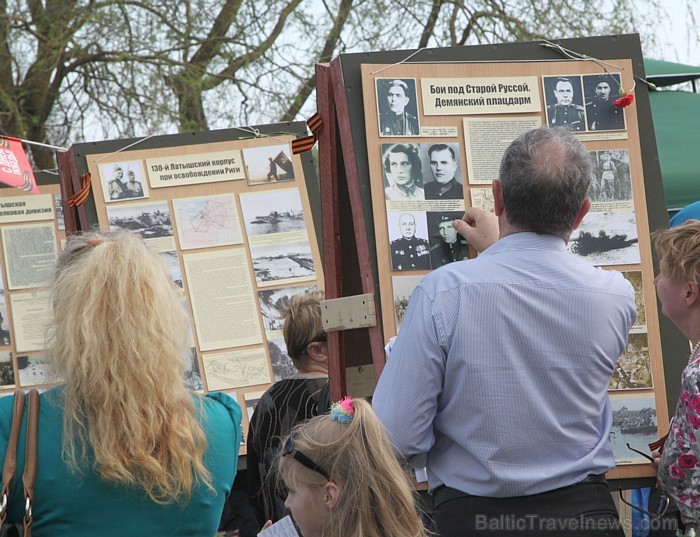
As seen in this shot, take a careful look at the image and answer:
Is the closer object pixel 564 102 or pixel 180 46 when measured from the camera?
pixel 564 102

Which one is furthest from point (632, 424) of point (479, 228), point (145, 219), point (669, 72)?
point (669, 72)

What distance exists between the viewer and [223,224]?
4332 millimetres

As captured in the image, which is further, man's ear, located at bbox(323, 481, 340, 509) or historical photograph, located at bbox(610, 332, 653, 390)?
historical photograph, located at bbox(610, 332, 653, 390)

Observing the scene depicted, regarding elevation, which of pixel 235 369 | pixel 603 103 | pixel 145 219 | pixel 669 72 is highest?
pixel 669 72

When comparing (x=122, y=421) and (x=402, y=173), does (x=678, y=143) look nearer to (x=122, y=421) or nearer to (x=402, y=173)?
(x=402, y=173)

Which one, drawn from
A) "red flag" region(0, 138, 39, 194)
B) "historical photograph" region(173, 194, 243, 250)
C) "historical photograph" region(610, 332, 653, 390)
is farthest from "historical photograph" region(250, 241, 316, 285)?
"historical photograph" region(610, 332, 653, 390)

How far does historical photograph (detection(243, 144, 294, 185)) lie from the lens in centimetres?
440

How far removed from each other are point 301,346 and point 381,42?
253 inches

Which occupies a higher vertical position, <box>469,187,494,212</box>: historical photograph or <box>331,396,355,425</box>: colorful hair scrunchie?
<box>469,187,494,212</box>: historical photograph

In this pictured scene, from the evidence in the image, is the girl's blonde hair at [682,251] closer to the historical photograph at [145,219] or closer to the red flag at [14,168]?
the historical photograph at [145,219]

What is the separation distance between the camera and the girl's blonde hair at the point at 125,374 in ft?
6.20

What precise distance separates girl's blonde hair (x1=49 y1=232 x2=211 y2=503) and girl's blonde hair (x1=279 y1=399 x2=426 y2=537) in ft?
0.80

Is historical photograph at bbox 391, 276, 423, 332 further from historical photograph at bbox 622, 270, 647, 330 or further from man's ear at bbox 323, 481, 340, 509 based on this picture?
man's ear at bbox 323, 481, 340, 509

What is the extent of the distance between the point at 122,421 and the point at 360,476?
1.59 ft
